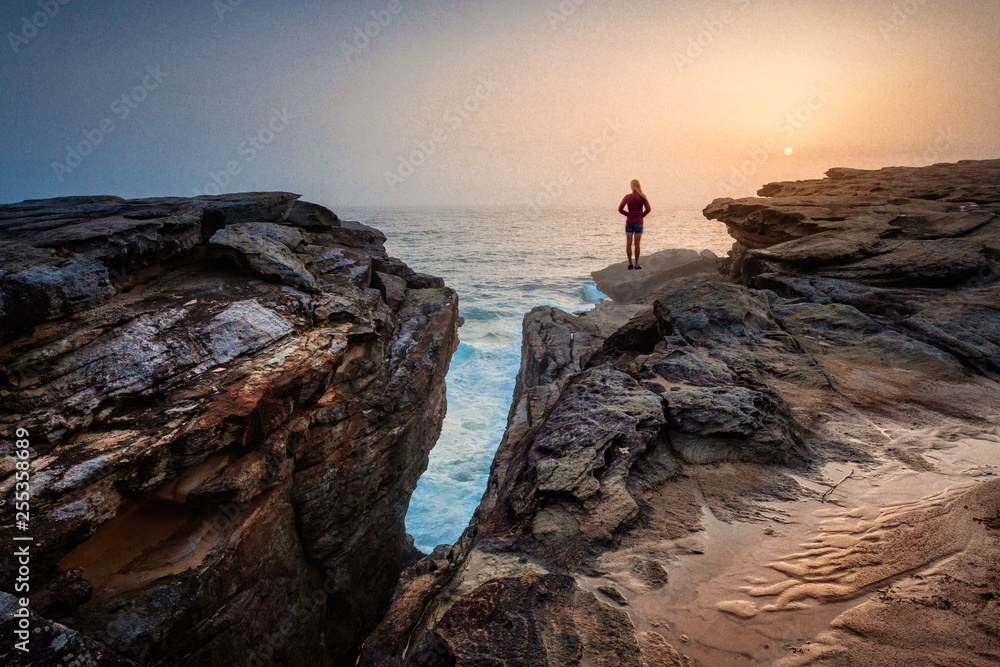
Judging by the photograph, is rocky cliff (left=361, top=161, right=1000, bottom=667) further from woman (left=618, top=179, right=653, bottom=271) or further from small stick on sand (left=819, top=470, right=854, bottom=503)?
woman (left=618, top=179, right=653, bottom=271)

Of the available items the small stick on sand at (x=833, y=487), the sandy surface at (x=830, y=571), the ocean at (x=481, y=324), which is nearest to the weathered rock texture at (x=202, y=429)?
the ocean at (x=481, y=324)

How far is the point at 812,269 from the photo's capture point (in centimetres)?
1023

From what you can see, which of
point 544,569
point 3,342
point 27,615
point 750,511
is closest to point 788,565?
point 750,511

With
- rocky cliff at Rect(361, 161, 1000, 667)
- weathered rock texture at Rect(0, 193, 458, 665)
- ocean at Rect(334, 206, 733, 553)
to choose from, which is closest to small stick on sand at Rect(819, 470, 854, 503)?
rocky cliff at Rect(361, 161, 1000, 667)

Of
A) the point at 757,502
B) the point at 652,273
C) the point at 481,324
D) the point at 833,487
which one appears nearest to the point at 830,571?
the point at 757,502

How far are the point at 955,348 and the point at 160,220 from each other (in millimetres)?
13837

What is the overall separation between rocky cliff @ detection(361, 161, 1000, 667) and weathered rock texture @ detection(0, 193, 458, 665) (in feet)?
10.8

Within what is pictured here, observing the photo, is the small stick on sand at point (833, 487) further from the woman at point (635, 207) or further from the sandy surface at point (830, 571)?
the woman at point (635, 207)

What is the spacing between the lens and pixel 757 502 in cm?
405

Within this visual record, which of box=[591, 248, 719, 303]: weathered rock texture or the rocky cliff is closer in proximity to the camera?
the rocky cliff

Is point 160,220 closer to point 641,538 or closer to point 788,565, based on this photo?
point 641,538

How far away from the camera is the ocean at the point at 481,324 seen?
48.7ft

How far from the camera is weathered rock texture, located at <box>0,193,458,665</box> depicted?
5.50 meters

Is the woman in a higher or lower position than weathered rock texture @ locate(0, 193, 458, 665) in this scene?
higher
